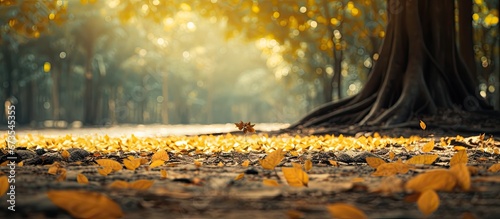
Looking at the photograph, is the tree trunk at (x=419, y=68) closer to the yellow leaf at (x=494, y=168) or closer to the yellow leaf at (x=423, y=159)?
the yellow leaf at (x=423, y=159)

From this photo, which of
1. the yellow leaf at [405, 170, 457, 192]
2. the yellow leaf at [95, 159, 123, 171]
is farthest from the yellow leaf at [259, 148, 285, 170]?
the yellow leaf at [405, 170, 457, 192]

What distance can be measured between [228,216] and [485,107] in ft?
36.0

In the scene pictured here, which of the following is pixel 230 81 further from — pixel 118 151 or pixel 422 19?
pixel 118 151

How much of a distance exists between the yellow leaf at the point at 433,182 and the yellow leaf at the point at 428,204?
44 cm

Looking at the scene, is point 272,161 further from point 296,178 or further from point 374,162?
point 296,178

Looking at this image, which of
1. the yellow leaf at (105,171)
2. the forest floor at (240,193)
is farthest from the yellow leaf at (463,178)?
the yellow leaf at (105,171)

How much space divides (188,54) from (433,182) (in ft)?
156

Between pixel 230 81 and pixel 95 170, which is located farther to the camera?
pixel 230 81

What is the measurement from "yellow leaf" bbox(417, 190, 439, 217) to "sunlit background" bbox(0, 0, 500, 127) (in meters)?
10.8

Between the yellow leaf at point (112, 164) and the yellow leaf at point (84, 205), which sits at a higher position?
the yellow leaf at point (112, 164)

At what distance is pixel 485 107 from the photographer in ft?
40.2

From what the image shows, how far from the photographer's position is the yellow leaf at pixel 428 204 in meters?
2.50

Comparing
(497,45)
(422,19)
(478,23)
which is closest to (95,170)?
(422,19)

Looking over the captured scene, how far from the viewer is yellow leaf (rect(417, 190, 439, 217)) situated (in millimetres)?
2504
